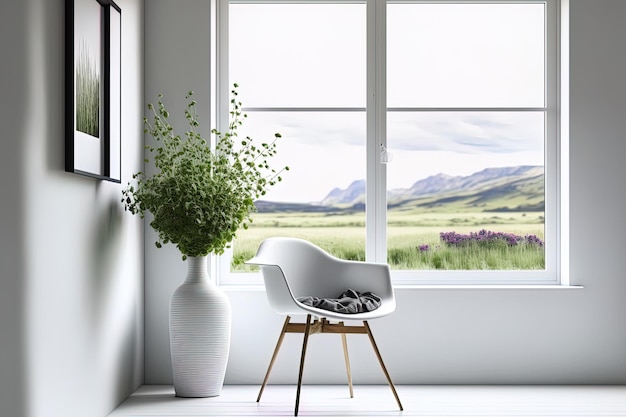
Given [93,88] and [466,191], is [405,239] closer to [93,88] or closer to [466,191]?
[466,191]

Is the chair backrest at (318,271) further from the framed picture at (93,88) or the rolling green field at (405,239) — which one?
the framed picture at (93,88)

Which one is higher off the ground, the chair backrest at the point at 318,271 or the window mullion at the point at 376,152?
the window mullion at the point at 376,152

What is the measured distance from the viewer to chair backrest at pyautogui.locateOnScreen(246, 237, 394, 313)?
4074 mm

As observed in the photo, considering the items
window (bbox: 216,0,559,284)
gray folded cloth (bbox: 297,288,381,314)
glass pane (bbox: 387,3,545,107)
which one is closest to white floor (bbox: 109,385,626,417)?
gray folded cloth (bbox: 297,288,381,314)

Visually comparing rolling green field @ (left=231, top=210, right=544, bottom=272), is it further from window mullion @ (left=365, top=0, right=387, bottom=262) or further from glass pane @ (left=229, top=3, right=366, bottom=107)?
glass pane @ (left=229, top=3, right=366, bottom=107)

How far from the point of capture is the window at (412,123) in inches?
181

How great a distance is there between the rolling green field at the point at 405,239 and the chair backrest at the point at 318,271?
413 millimetres

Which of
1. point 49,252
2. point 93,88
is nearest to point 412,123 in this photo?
point 93,88

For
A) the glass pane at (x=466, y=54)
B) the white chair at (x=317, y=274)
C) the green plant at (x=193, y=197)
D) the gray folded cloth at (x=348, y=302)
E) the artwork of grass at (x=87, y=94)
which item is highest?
the glass pane at (x=466, y=54)

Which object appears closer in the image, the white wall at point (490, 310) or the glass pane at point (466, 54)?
the white wall at point (490, 310)

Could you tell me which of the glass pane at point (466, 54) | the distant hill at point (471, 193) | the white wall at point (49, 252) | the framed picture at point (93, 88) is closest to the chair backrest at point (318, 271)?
the distant hill at point (471, 193)

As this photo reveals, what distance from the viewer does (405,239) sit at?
4.60 m

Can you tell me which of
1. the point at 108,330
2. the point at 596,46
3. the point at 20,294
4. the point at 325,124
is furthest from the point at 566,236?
the point at 20,294

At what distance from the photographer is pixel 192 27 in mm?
4402
